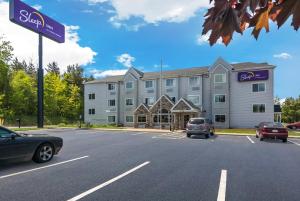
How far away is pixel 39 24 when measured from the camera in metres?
34.6

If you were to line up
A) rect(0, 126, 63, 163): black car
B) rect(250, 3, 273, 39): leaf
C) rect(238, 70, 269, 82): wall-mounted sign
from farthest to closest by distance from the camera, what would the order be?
rect(238, 70, 269, 82): wall-mounted sign, rect(0, 126, 63, 163): black car, rect(250, 3, 273, 39): leaf

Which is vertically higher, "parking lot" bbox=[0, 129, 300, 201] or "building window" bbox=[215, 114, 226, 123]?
"building window" bbox=[215, 114, 226, 123]

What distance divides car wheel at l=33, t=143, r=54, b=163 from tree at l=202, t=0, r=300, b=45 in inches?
376

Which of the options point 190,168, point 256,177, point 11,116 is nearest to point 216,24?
point 256,177

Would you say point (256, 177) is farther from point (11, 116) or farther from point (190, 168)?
point (11, 116)

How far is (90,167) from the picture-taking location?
914 cm

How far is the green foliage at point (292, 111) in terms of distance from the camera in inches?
2502

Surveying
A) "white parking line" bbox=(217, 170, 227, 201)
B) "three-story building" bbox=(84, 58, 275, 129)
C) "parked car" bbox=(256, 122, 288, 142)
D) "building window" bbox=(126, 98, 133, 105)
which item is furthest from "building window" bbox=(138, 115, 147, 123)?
"white parking line" bbox=(217, 170, 227, 201)

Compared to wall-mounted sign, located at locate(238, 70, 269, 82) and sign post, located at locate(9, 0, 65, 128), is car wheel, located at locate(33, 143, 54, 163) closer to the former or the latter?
sign post, located at locate(9, 0, 65, 128)

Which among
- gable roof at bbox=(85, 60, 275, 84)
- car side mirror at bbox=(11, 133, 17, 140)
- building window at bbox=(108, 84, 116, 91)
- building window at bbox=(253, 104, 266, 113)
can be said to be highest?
gable roof at bbox=(85, 60, 275, 84)

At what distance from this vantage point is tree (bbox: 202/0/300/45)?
1408mm

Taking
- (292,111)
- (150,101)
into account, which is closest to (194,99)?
(150,101)

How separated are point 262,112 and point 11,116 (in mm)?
47022

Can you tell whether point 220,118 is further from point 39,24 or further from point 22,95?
point 22,95
